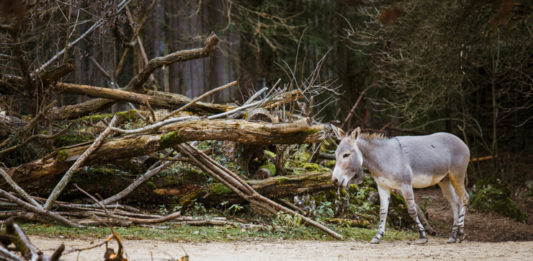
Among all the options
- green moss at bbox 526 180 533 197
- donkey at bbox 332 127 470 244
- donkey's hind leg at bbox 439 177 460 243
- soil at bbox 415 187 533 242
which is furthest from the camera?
green moss at bbox 526 180 533 197

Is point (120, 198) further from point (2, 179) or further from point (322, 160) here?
point (322, 160)

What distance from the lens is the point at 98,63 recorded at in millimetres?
14016

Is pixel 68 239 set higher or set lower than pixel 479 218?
higher

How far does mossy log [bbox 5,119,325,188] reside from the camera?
7.38 m

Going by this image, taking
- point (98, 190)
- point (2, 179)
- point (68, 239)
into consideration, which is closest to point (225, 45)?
point (98, 190)

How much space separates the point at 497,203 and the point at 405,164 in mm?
5283

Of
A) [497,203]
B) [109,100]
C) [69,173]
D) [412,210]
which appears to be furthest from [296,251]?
[497,203]

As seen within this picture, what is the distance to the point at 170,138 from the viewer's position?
24.1ft

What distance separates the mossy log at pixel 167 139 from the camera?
7.38 m

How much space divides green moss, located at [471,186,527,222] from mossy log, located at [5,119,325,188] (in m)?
6.29

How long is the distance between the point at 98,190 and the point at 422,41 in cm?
820

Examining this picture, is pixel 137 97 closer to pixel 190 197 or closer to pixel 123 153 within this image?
pixel 123 153

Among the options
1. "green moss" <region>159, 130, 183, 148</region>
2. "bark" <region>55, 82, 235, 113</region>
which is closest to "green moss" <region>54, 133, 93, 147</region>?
"bark" <region>55, 82, 235, 113</region>

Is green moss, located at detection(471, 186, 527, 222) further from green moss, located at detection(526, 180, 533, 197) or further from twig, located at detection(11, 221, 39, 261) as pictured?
twig, located at detection(11, 221, 39, 261)
